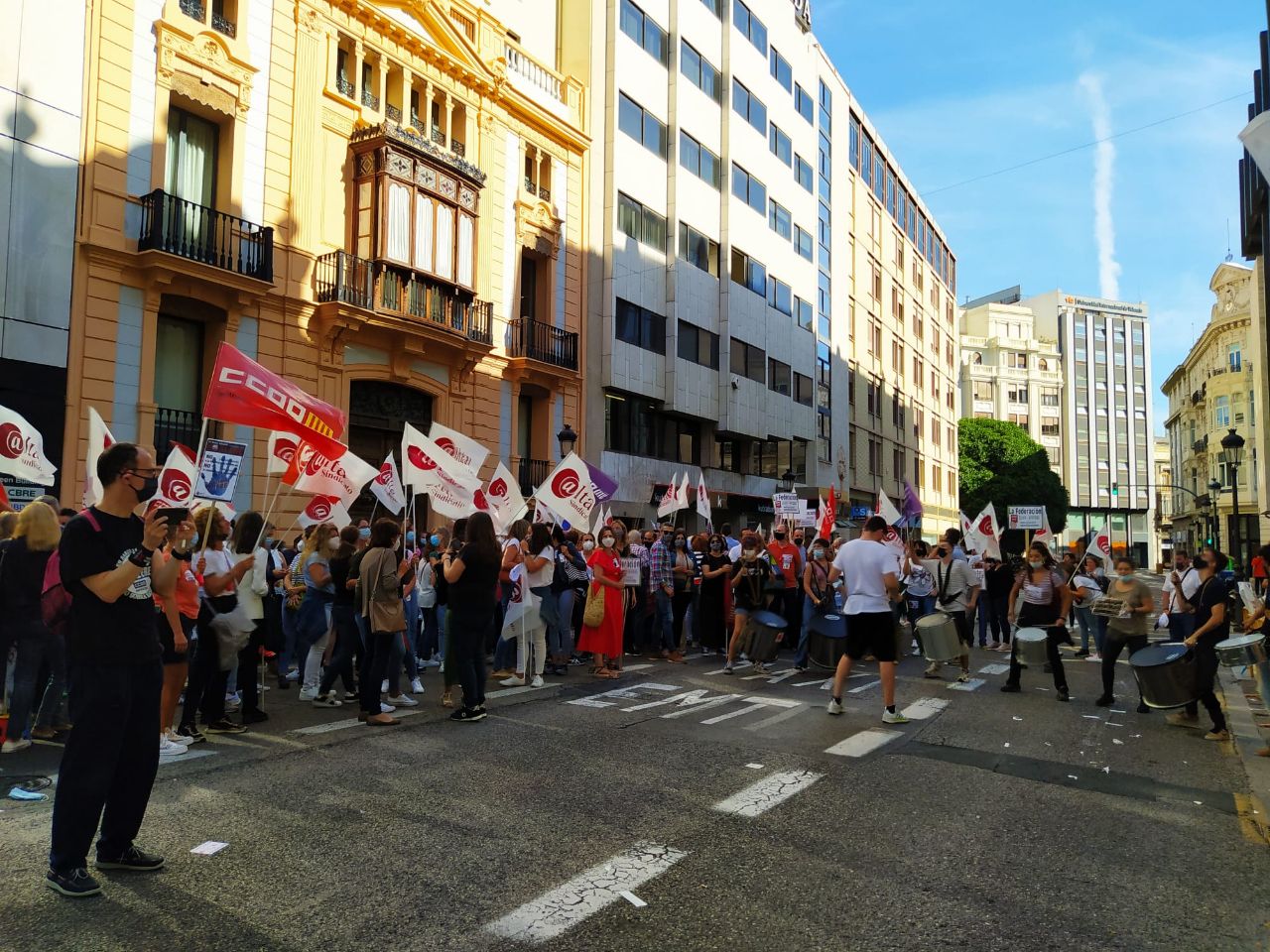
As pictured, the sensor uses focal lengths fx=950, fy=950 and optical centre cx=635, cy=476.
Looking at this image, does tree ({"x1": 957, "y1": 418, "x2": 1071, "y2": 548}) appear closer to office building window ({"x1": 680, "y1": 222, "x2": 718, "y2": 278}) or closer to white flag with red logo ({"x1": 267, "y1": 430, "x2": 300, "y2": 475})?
office building window ({"x1": 680, "y1": 222, "x2": 718, "y2": 278})

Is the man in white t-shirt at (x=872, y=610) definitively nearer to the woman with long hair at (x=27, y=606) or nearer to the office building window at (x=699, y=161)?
the woman with long hair at (x=27, y=606)

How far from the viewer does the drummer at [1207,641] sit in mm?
8411

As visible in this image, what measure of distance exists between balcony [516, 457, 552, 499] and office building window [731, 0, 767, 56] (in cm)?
1824

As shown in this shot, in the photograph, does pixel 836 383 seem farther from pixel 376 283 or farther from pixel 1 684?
pixel 1 684

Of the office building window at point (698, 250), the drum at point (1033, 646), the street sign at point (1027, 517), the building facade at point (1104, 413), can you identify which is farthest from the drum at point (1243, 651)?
the building facade at point (1104, 413)

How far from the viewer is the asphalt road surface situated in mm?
3863

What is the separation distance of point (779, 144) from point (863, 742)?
32218 millimetres

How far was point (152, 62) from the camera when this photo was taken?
16.2 m

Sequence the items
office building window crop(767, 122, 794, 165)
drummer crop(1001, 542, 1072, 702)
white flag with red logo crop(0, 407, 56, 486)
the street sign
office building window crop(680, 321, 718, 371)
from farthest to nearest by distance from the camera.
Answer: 1. office building window crop(767, 122, 794, 165)
2. office building window crop(680, 321, 718, 371)
3. the street sign
4. drummer crop(1001, 542, 1072, 702)
5. white flag with red logo crop(0, 407, 56, 486)

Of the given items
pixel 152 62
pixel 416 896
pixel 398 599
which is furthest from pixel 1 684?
pixel 152 62

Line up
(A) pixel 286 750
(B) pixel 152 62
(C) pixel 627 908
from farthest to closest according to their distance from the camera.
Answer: (B) pixel 152 62 < (A) pixel 286 750 < (C) pixel 627 908

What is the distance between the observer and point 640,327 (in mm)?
27828

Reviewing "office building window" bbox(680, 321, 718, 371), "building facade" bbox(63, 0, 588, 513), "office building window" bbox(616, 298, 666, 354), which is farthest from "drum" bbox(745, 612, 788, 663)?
"office building window" bbox(680, 321, 718, 371)

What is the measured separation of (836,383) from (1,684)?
121ft
